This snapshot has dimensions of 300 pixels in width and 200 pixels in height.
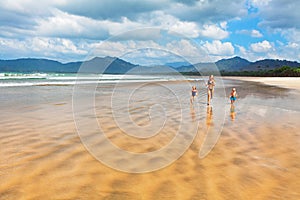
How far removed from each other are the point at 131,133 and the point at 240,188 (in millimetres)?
4072

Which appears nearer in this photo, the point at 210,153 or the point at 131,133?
the point at 210,153

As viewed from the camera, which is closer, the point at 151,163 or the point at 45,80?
the point at 151,163

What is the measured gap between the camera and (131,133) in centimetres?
751

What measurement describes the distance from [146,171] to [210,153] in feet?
6.14

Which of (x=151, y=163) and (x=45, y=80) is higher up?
(x=45, y=80)

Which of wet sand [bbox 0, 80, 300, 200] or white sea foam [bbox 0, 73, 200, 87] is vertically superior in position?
white sea foam [bbox 0, 73, 200, 87]

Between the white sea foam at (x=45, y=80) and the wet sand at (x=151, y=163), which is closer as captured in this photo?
the wet sand at (x=151, y=163)

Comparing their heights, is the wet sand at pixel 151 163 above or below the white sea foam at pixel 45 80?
below

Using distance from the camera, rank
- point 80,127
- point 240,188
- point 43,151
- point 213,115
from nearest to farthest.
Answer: point 240,188, point 43,151, point 80,127, point 213,115

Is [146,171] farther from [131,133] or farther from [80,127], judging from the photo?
[80,127]

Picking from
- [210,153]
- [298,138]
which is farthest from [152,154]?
[298,138]

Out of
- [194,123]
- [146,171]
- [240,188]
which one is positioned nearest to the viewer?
[240,188]

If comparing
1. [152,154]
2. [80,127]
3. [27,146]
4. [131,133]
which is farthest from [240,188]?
[80,127]

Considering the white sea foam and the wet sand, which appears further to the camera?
the white sea foam
